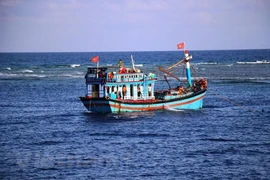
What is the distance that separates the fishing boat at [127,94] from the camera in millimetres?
65312

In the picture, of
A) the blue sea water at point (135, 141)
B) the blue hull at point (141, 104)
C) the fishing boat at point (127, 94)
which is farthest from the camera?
the fishing boat at point (127, 94)

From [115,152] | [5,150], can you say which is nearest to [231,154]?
[115,152]

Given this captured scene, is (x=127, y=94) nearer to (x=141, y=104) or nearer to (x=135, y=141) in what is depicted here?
(x=141, y=104)

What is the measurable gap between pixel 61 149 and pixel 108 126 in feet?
37.2

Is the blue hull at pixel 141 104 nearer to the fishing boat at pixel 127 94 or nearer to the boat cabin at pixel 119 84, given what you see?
the fishing boat at pixel 127 94

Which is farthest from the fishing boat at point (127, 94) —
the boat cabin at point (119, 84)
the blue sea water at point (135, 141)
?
the blue sea water at point (135, 141)

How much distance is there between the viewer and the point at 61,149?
4816cm

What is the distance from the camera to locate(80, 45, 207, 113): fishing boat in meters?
65.3

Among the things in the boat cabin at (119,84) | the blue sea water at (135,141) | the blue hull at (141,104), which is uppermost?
the boat cabin at (119,84)

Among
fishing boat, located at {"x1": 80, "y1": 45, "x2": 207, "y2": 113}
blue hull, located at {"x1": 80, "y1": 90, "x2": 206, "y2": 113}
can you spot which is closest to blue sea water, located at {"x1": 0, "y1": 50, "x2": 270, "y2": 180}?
blue hull, located at {"x1": 80, "y1": 90, "x2": 206, "y2": 113}

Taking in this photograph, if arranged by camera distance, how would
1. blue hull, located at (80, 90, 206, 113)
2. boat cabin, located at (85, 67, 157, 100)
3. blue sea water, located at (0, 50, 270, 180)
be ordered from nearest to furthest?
blue sea water, located at (0, 50, 270, 180) → blue hull, located at (80, 90, 206, 113) → boat cabin, located at (85, 67, 157, 100)

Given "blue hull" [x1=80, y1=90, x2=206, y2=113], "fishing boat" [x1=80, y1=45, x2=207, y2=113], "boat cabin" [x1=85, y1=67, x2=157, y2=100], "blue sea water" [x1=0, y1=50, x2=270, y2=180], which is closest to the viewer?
"blue sea water" [x1=0, y1=50, x2=270, y2=180]

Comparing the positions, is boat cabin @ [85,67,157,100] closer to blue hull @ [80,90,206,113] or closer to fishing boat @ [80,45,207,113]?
fishing boat @ [80,45,207,113]

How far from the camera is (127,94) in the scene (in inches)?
2667
